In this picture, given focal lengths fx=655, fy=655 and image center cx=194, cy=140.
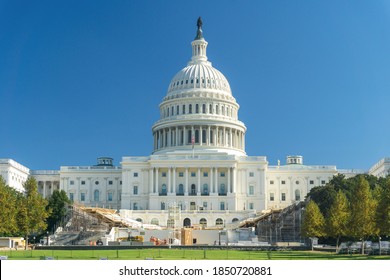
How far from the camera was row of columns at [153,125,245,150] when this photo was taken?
145625 mm

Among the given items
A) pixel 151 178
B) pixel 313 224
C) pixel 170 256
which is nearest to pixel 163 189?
pixel 151 178

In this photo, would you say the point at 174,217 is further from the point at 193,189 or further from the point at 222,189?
the point at 222,189

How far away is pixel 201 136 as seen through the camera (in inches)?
5733

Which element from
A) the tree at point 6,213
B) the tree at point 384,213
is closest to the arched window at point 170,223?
the tree at point 6,213

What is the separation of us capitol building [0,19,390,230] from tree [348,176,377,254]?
200ft

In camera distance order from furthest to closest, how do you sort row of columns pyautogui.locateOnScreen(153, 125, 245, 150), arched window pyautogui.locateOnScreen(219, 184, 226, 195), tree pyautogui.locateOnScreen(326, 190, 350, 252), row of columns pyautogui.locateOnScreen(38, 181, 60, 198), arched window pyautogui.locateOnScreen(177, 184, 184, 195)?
1. row of columns pyautogui.locateOnScreen(38, 181, 60, 198)
2. row of columns pyautogui.locateOnScreen(153, 125, 245, 150)
3. arched window pyautogui.locateOnScreen(219, 184, 226, 195)
4. arched window pyautogui.locateOnScreen(177, 184, 184, 195)
5. tree pyautogui.locateOnScreen(326, 190, 350, 252)

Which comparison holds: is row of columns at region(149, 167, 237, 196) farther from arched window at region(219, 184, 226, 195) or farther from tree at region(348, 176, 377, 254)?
tree at region(348, 176, 377, 254)

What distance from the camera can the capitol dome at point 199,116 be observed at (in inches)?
5733

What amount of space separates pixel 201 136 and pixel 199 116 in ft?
15.1

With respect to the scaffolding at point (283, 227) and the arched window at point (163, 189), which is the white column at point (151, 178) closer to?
the arched window at point (163, 189)

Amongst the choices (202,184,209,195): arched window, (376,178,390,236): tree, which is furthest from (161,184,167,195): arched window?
(376,178,390,236): tree
